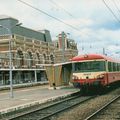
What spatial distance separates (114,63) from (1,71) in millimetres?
30616

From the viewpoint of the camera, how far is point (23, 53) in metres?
70.3

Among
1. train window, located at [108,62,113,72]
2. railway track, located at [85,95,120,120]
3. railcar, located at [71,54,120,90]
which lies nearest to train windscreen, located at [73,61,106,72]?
railcar, located at [71,54,120,90]

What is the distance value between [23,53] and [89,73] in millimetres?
43280

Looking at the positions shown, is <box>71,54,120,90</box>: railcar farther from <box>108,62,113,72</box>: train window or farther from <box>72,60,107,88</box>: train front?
<box>108,62,113,72</box>: train window

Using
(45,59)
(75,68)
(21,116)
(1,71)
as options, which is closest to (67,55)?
(45,59)

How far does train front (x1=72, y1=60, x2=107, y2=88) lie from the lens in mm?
27703

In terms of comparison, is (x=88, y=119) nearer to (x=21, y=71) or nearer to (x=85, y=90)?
(x=85, y=90)

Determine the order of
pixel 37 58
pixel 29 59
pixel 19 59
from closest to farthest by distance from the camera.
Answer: pixel 19 59 < pixel 29 59 < pixel 37 58

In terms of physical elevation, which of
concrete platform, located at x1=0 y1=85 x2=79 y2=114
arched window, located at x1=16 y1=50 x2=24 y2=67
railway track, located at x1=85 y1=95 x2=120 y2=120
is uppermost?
arched window, located at x1=16 y1=50 x2=24 y2=67

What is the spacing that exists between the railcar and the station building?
2678 centimetres

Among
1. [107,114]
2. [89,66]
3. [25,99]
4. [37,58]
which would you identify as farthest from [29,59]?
[107,114]

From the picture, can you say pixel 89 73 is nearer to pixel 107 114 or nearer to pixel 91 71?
pixel 91 71

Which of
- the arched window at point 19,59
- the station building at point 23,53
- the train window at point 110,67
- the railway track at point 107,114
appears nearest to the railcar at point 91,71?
the train window at point 110,67

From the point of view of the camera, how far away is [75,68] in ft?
93.9
